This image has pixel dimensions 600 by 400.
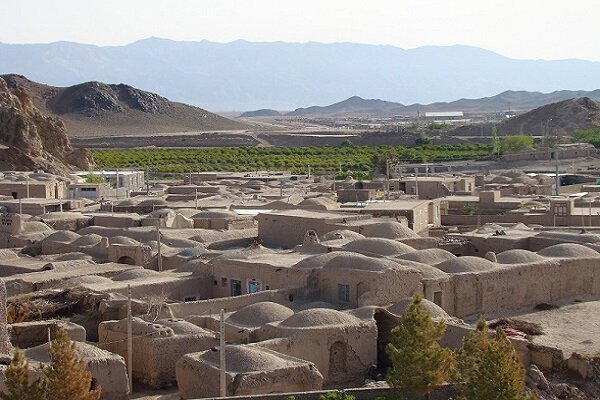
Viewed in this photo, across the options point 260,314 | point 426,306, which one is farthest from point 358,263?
point 260,314

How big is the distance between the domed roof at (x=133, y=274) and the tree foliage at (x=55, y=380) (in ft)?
25.9

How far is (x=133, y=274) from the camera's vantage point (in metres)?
22.2

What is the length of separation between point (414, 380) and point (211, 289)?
25.2ft

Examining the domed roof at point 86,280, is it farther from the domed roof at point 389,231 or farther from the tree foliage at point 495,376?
the tree foliage at point 495,376

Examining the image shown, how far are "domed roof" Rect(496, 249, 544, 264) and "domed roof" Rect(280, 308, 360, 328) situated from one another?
203 inches

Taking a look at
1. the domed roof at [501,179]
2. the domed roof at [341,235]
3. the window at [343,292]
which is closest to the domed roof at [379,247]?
the domed roof at [341,235]

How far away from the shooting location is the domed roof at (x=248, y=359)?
51.0ft

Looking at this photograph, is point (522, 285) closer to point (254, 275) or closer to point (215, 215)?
point (254, 275)

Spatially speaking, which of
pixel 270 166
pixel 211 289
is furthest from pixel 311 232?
→ pixel 270 166

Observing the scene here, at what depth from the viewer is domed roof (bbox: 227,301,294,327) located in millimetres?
18219

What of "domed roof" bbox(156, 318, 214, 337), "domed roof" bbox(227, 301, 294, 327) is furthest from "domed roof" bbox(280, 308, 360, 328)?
"domed roof" bbox(156, 318, 214, 337)

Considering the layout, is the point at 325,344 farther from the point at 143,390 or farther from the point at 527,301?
the point at 527,301

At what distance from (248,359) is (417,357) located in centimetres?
221

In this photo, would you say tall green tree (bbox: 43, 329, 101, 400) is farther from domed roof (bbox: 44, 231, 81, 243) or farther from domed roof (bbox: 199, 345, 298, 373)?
domed roof (bbox: 44, 231, 81, 243)
